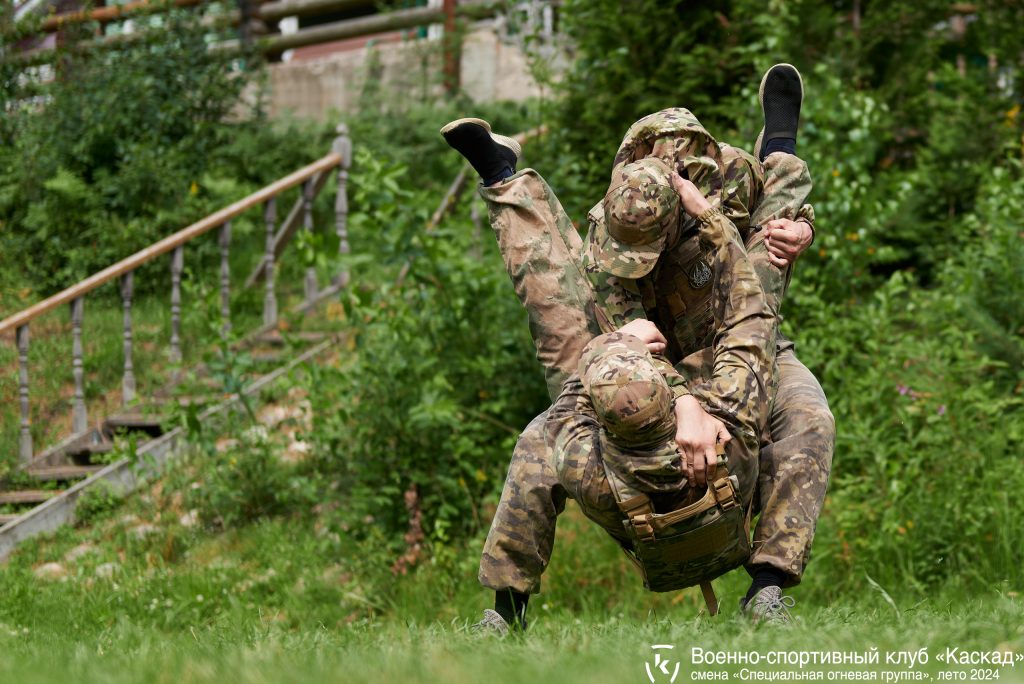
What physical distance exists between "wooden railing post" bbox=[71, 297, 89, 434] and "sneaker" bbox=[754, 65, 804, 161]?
233 inches

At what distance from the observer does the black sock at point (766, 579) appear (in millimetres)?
3900

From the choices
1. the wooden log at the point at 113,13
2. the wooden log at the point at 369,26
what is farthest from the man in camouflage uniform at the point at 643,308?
the wooden log at the point at 369,26

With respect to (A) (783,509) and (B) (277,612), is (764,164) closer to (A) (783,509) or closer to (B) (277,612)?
(A) (783,509)

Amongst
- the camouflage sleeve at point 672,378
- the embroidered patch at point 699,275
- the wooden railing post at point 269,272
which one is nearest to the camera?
the camouflage sleeve at point 672,378

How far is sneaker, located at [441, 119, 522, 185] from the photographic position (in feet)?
14.4

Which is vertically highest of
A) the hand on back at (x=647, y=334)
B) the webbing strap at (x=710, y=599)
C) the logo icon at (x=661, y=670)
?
the hand on back at (x=647, y=334)

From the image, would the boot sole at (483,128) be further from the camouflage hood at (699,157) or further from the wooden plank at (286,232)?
the wooden plank at (286,232)

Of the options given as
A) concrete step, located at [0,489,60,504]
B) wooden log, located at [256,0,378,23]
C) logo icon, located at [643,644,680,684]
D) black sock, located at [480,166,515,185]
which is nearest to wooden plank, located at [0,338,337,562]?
concrete step, located at [0,489,60,504]

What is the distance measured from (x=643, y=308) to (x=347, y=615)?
3.14 meters

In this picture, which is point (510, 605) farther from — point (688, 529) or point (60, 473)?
point (60, 473)

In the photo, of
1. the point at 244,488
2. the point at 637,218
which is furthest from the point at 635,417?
the point at 244,488

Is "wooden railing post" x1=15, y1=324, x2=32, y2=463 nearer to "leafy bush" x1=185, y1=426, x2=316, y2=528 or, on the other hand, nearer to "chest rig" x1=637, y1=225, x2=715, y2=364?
"leafy bush" x1=185, y1=426, x2=316, y2=528

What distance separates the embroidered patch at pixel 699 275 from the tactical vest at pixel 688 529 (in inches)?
33.5

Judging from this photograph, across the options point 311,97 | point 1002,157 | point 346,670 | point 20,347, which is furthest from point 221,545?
point 311,97
